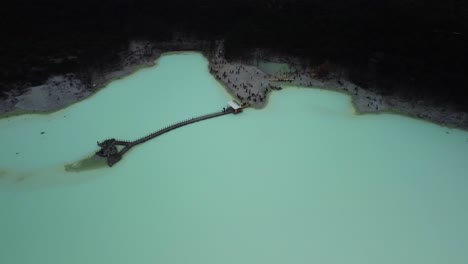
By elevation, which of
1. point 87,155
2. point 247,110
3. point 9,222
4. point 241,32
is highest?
point 241,32

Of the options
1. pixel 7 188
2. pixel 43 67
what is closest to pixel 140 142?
pixel 7 188

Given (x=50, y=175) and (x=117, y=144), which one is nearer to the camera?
(x=50, y=175)

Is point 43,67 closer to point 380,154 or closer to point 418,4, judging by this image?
point 380,154

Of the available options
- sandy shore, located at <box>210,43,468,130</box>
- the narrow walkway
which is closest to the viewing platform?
the narrow walkway

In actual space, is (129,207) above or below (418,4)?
below

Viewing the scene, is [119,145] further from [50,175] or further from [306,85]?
[306,85]

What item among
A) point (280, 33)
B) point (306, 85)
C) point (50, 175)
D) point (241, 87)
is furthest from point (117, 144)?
point (280, 33)

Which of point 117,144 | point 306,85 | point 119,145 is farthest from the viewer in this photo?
point 306,85
